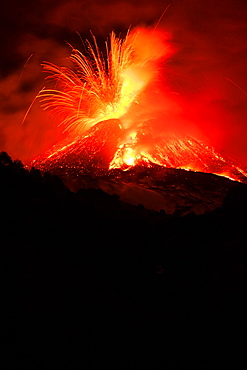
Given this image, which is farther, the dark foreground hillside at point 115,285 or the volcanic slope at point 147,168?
the volcanic slope at point 147,168

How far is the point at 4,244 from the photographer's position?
1069 cm

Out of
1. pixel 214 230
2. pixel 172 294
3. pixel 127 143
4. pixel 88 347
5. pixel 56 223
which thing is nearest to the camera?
pixel 88 347

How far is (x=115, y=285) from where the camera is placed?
37.2 ft

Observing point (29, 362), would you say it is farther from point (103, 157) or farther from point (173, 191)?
point (103, 157)

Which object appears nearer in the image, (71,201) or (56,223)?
(56,223)

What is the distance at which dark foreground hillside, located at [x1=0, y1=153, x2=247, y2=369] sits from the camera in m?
9.02

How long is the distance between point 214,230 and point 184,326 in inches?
159

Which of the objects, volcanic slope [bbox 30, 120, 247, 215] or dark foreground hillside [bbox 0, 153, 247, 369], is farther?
volcanic slope [bbox 30, 120, 247, 215]

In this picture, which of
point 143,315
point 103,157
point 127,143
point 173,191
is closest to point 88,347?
point 143,315

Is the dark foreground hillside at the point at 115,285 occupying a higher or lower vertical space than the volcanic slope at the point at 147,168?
lower

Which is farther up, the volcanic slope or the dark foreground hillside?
the volcanic slope

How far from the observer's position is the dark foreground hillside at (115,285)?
9.02 metres

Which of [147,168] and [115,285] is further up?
[147,168]

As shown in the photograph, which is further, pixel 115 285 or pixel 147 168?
pixel 147 168
